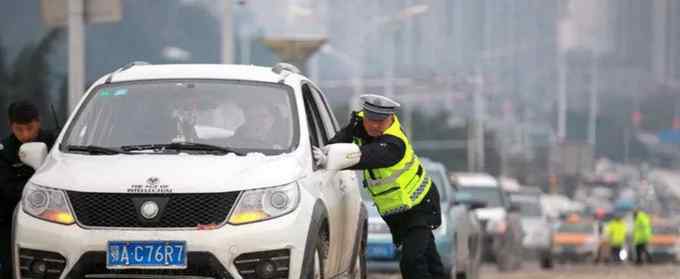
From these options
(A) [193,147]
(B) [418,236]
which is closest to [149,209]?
(A) [193,147]

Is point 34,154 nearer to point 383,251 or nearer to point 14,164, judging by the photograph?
point 14,164

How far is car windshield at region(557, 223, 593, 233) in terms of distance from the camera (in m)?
50.6

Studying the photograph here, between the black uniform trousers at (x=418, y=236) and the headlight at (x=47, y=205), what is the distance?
109 inches

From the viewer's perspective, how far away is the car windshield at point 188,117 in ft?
37.8

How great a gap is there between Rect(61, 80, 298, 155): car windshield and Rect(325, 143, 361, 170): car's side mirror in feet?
0.72

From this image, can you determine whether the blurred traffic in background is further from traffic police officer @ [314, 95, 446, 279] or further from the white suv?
traffic police officer @ [314, 95, 446, 279]

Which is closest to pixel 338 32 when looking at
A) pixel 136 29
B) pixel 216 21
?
pixel 216 21

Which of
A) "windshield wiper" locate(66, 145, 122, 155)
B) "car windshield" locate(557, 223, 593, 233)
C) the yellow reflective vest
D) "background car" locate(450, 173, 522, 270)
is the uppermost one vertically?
"windshield wiper" locate(66, 145, 122, 155)

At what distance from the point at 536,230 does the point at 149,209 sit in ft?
97.0

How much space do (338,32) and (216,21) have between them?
6246 cm

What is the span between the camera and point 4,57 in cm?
4881

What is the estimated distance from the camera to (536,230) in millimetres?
39562

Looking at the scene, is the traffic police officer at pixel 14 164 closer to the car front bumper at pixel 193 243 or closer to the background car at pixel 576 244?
the car front bumper at pixel 193 243

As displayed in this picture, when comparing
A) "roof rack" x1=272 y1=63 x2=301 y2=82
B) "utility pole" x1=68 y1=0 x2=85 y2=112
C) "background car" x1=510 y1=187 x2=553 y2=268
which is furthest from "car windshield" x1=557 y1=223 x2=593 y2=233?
"roof rack" x1=272 y1=63 x2=301 y2=82
